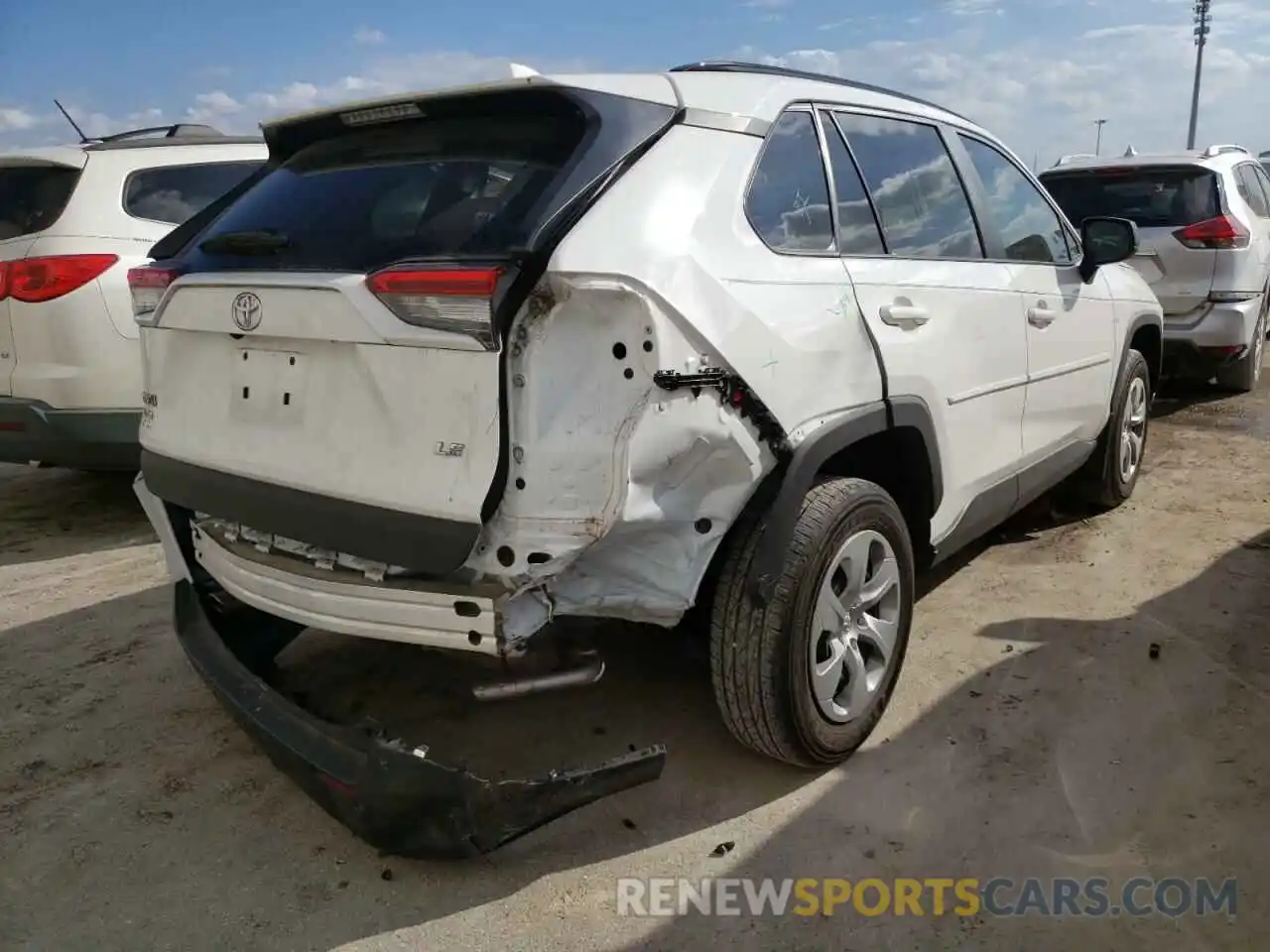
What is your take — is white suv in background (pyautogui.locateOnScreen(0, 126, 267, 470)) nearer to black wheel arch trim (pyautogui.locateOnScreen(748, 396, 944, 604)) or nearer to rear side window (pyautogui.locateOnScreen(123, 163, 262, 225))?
rear side window (pyautogui.locateOnScreen(123, 163, 262, 225))

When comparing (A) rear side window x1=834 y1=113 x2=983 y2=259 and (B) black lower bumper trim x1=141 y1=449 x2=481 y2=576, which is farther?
(A) rear side window x1=834 y1=113 x2=983 y2=259

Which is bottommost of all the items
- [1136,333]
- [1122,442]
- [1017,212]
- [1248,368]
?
[1248,368]

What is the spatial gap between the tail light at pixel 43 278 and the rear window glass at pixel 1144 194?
244 inches

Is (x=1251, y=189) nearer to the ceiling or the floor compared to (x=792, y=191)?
nearer to the floor

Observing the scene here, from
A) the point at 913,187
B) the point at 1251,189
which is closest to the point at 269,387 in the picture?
the point at 913,187

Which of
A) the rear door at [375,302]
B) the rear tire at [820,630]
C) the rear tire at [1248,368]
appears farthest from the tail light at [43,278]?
the rear tire at [1248,368]

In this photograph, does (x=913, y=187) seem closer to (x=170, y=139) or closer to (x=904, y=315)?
(x=904, y=315)

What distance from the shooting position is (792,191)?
9.03ft

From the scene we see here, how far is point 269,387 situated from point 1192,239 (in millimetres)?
6630

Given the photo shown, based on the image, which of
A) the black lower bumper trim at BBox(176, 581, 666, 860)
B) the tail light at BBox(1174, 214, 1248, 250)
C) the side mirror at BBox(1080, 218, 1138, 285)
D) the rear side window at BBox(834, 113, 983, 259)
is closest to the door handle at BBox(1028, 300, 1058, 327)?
the rear side window at BBox(834, 113, 983, 259)

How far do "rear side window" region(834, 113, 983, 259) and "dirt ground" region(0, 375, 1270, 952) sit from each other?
1.42 metres

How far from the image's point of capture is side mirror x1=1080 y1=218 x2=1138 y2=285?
4.29 m

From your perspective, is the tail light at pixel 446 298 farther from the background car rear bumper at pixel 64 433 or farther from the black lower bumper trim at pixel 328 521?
the background car rear bumper at pixel 64 433

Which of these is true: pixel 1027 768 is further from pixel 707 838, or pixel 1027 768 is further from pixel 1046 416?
pixel 1046 416
